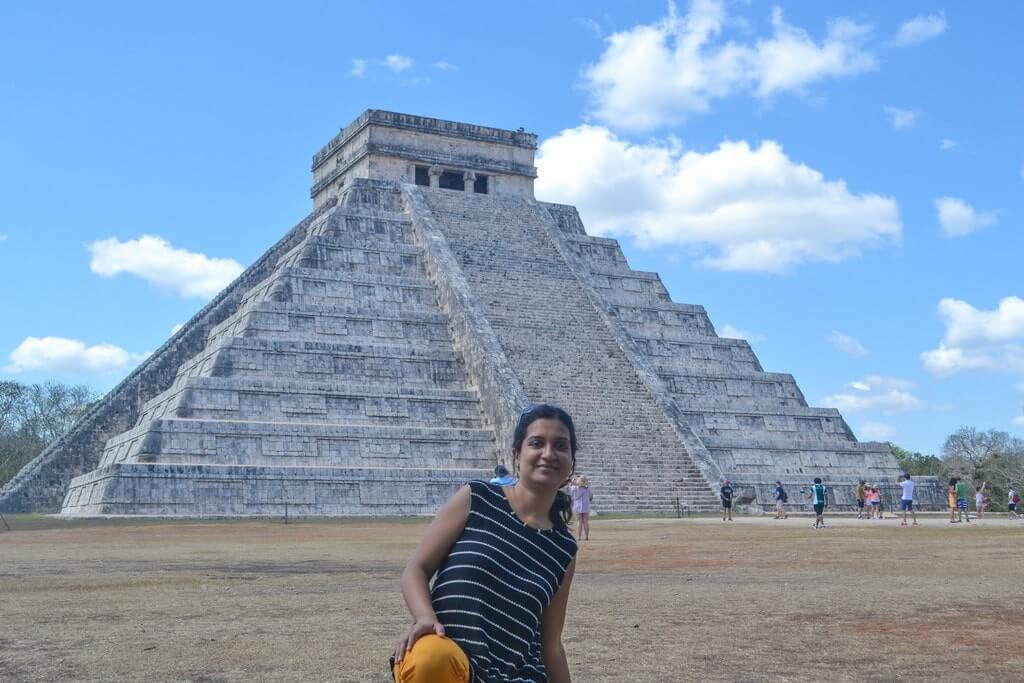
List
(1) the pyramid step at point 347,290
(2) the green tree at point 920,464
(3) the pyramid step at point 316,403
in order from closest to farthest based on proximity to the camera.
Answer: (3) the pyramid step at point 316,403 < (1) the pyramid step at point 347,290 < (2) the green tree at point 920,464

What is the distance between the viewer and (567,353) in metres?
29.3

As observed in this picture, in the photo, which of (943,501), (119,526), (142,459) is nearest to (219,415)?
(142,459)

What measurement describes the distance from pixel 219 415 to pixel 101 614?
17506 mm

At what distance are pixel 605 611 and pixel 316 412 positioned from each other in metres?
18.4

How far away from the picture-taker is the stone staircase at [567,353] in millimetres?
25469

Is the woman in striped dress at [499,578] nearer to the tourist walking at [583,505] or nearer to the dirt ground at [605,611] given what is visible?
the dirt ground at [605,611]

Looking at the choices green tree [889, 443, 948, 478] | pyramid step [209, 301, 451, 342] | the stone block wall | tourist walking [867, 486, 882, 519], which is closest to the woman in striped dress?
tourist walking [867, 486, 882, 519]

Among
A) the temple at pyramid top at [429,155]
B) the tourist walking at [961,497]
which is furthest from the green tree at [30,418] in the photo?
the tourist walking at [961,497]

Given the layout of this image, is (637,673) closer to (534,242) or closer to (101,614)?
(101,614)

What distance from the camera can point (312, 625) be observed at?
7.25 m

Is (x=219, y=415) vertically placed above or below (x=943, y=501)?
above

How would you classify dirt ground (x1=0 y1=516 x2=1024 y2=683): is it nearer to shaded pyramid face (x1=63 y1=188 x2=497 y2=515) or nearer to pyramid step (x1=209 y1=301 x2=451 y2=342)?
shaded pyramid face (x1=63 y1=188 x2=497 y2=515)

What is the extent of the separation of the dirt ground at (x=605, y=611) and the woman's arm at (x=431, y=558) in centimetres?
233

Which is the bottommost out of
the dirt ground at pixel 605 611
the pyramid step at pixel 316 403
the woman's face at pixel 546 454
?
the dirt ground at pixel 605 611
